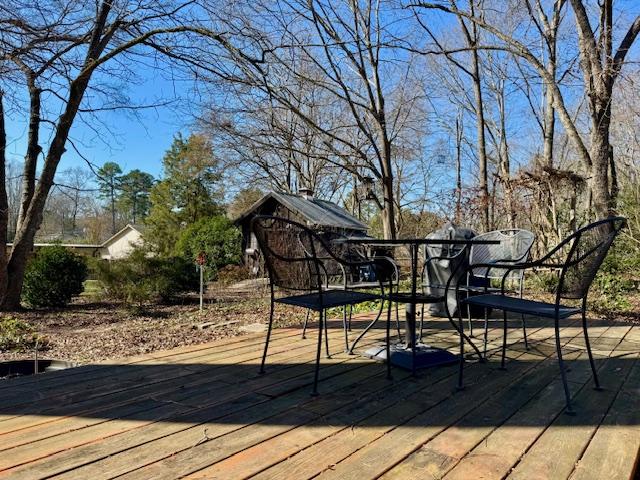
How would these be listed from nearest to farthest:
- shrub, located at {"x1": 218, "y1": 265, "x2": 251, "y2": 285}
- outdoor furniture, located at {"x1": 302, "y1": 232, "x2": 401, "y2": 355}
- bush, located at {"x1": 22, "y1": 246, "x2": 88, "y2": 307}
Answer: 1. outdoor furniture, located at {"x1": 302, "y1": 232, "x2": 401, "y2": 355}
2. bush, located at {"x1": 22, "y1": 246, "x2": 88, "y2": 307}
3. shrub, located at {"x1": 218, "y1": 265, "x2": 251, "y2": 285}

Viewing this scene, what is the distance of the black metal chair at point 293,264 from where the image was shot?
225 centimetres

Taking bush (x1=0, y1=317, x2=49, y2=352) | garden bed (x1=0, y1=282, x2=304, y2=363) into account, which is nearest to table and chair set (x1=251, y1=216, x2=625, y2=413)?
garden bed (x1=0, y1=282, x2=304, y2=363)

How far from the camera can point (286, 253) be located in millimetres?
2553

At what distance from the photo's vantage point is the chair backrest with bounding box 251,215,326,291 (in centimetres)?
232

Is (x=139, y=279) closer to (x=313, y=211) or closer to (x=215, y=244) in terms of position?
(x=215, y=244)

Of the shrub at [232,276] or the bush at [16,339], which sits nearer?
the bush at [16,339]

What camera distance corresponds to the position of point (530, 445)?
1.57 m

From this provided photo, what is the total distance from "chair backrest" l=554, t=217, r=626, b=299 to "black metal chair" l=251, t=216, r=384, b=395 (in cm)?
95

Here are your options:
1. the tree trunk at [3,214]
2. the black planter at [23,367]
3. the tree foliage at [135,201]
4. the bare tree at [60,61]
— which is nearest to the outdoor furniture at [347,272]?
the black planter at [23,367]

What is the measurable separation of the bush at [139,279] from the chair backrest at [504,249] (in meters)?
7.23

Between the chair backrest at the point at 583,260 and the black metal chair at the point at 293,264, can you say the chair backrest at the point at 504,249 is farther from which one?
the black metal chair at the point at 293,264

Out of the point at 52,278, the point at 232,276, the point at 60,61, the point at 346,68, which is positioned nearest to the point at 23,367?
the point at 60,61

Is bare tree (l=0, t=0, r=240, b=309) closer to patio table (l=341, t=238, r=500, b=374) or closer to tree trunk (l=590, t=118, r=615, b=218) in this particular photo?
patio table (l=341, t=238, r=500, b=374)

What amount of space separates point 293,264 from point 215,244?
535 inches
